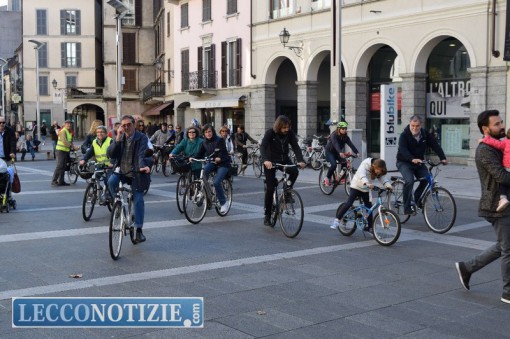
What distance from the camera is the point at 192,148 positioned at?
12.6 m

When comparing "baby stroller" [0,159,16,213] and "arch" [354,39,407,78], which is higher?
"arch" [354,39,407,78]

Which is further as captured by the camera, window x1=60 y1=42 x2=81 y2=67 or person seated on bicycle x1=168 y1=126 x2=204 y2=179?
window x1=60 y1=42 x2=81 y2=67

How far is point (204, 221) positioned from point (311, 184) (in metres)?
7.40

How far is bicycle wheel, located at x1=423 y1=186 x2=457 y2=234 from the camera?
10.5 metres

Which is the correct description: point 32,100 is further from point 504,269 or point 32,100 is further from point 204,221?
point 504,269

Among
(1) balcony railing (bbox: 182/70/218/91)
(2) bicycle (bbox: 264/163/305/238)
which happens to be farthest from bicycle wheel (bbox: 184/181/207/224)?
(1) balcony railing (bbox: 182/70/218/91)

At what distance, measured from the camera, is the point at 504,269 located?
257 inches

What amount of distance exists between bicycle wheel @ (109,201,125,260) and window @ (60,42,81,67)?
192ft

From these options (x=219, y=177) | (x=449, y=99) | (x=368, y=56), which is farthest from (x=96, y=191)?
(x=368, y=56)

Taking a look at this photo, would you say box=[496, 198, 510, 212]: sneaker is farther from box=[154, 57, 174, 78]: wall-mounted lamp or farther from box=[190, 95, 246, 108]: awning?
box=[154, 57, 174, 78]: wall-mounted lamp

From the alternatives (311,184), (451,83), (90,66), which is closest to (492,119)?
(311,184)

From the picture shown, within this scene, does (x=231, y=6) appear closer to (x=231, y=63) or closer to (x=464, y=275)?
(x=231, y=63)

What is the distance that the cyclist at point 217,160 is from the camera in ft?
39.5

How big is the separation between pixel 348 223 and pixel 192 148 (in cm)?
368
